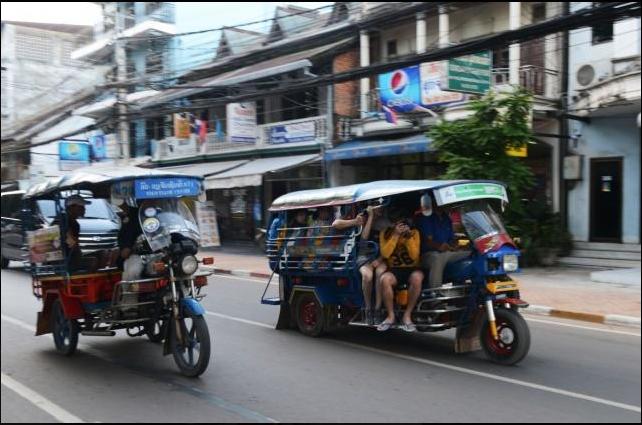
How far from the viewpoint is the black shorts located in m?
5.25

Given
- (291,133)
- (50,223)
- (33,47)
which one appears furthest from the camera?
(291,133)

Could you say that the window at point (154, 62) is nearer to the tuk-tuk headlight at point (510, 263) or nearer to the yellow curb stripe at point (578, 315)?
the tuk-tuk headlight at point (510, 263)

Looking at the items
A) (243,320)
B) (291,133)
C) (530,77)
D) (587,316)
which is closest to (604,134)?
(587,316)

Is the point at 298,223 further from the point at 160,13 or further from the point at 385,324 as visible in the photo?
the point at 385,324

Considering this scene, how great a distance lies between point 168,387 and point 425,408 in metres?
1.63

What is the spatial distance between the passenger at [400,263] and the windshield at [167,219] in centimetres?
218

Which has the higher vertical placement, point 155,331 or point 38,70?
point 38,70

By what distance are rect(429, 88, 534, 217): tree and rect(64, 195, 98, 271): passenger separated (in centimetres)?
241

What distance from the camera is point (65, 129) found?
3.80 meters

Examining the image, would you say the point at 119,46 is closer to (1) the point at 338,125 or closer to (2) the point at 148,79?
(2) the point at 148,79

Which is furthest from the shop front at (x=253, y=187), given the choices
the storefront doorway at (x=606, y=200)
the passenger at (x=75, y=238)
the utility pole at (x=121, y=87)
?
Result: the storefront doorway at (x=606, y=200)

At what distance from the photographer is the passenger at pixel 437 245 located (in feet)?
15.8

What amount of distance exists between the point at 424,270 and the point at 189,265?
243cm

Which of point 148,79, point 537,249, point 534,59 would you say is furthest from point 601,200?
point 148,79
